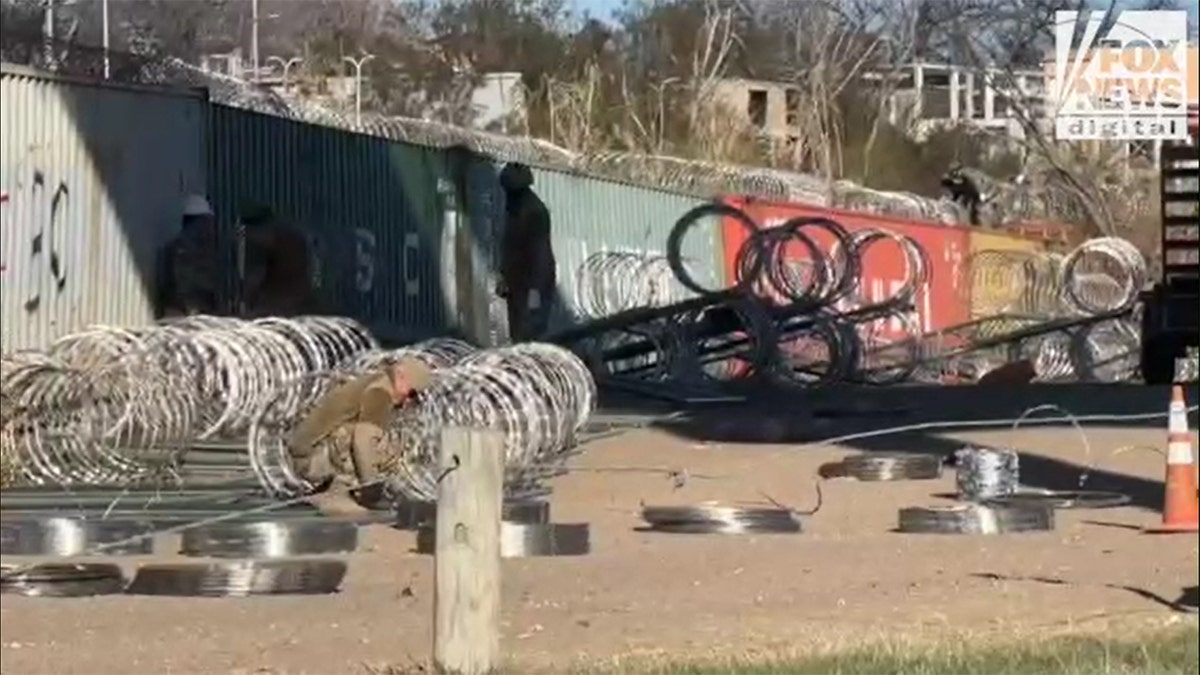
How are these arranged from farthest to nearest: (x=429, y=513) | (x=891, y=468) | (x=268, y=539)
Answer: (x=891, y=468) → (x=429, y=513) → (x=268, y=539)

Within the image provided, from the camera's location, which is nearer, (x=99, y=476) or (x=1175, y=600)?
(x=1175, y=600)

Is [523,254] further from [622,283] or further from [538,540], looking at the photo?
[538,540]

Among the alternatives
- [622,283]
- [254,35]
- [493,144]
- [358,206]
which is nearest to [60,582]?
[254,35]

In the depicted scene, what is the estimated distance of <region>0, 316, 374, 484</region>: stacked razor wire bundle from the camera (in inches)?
702

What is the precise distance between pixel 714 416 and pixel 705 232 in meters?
12.8

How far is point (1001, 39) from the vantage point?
17.3 m

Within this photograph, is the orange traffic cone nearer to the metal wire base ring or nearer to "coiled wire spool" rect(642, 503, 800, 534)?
the metal wire base ring

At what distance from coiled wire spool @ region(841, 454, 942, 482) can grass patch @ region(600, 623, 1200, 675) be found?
7242 millimetres

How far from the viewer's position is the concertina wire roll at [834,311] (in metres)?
29.2

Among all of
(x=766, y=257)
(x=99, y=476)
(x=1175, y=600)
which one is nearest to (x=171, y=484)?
(x=99, y=476)

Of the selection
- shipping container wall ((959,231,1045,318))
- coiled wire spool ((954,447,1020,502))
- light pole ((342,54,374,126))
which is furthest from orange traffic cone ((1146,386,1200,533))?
shipping container wall ((959,231,1045,318))

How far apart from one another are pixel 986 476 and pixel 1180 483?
1.96 metres

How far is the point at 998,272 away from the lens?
133 ft

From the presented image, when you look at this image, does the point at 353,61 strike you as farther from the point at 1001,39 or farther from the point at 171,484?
the point at 1001,39
